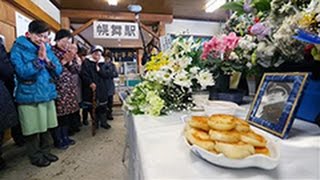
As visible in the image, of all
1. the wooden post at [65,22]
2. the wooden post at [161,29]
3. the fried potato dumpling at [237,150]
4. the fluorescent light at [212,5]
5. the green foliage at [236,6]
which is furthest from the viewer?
the wooden post at [161,29]

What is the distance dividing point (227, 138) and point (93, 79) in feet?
9.80

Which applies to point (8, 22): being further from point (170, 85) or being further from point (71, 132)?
point (170, 85)

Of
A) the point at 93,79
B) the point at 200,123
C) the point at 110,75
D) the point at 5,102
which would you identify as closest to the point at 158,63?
the point at 200,123

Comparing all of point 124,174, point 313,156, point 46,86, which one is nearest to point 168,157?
point 313,156

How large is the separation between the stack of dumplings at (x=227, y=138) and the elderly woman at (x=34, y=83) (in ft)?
5.88

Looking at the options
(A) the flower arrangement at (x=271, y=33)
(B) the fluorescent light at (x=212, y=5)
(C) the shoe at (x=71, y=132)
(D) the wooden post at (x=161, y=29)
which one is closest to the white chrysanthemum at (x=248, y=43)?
(A) the flower arrangement at (x=271, y=33)

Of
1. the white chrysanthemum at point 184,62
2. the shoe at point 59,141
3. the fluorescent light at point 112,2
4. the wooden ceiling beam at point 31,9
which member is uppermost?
the fluorescent light at point 112,2

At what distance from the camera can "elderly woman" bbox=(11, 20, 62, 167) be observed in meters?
1.91

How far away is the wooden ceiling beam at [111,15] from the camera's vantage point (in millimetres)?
4730

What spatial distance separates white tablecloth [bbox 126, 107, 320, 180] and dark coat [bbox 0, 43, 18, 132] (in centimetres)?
156

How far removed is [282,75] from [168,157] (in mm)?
476

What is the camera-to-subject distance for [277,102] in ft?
2.34

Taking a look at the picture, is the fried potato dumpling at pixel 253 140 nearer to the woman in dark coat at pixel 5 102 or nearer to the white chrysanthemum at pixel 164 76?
the white chrysanthemum at pixel 164 76

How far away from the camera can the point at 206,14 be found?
18.0 ft
